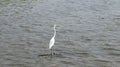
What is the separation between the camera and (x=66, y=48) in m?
12.1

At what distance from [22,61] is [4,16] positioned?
6.83m

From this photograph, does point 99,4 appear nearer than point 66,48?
No

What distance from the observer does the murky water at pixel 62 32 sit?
10922mm

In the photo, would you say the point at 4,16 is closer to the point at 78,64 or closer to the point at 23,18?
the point at 23,18

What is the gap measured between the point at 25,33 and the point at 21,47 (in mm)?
1939

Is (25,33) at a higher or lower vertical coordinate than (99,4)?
lower

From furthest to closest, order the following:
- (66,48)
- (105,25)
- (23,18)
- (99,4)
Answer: (99,4) → (23,18) → (105,25) → (66,48)

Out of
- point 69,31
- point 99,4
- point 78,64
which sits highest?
point 99,4

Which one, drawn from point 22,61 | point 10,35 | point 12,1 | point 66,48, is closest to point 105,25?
point 66,48

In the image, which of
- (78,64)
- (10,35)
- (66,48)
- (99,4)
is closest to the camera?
(78,64)

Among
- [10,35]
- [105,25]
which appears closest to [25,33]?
[10,35]

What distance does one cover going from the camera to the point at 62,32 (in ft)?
46.7

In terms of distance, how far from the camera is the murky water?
35.8 ft

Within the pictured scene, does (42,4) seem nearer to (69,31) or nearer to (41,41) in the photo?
(69,31)
